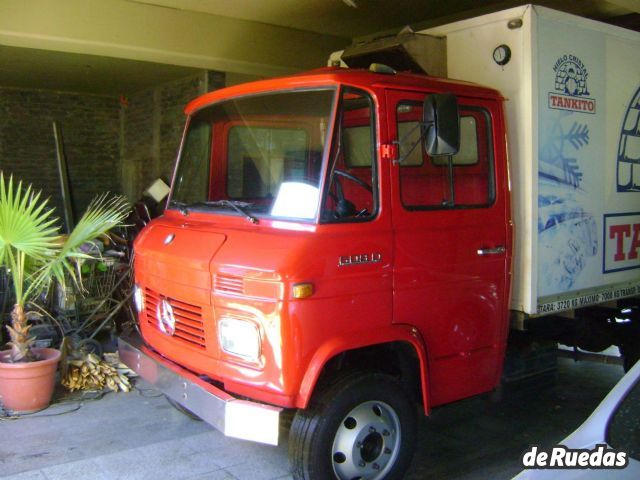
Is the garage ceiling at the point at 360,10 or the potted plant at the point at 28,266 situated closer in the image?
the potted plant at the point at 28,266

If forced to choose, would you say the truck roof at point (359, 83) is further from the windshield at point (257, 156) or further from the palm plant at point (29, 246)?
the palm plant at point (29, 246)

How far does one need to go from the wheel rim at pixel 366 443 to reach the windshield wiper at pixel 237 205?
1.21m

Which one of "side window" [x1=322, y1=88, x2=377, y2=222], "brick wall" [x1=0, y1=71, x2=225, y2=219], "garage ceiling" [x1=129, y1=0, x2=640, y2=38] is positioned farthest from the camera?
"brick wall" [x1=0, y1=71, x2=225, y2=219]

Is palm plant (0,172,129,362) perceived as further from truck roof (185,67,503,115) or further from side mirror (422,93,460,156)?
side mirror (422,93,460,156)

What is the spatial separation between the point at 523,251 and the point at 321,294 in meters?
1.59

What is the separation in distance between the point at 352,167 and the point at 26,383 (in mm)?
3201

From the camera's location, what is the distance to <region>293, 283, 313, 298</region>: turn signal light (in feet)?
10.8

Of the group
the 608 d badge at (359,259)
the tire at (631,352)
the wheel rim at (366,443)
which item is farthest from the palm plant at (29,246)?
the tire at (631,352)

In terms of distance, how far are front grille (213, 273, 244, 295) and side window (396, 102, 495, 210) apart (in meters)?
1.04

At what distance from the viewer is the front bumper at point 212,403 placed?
334 cm

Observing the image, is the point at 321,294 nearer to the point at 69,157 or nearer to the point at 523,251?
the point at 523,251

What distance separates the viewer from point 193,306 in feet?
12.4

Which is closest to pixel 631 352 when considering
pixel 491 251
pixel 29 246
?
pixel 491 251

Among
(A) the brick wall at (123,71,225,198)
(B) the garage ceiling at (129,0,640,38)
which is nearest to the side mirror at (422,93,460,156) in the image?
(B) the garage ceiling at (129,0,640,38)
